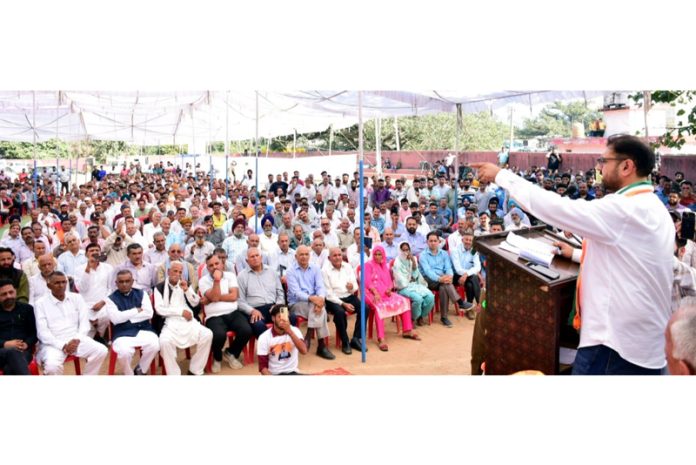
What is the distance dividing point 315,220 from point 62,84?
19.7 feet

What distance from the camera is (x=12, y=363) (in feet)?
12.4

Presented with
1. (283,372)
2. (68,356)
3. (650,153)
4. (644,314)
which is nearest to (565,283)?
(644,314)

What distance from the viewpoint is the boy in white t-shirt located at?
4.27 metres

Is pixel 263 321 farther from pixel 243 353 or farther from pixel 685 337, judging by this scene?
pixel 685 337

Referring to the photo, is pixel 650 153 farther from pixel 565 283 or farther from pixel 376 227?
pixel 376 227

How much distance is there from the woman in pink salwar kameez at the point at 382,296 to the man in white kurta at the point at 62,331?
7.97 ft

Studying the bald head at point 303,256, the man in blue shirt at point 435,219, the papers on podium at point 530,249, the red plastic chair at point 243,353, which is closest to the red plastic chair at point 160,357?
the red plastic chair at point 243,353

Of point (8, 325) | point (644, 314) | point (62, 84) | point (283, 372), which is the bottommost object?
point (283, 372)

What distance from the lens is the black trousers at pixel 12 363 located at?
3.78 metres

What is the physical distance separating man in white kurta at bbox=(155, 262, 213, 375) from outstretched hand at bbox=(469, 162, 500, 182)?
3.13m

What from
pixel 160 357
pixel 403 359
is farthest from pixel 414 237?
pixel 160 357

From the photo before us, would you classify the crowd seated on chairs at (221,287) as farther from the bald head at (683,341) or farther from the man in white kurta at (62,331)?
the bald head at (683,341)

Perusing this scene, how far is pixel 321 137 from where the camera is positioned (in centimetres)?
2652

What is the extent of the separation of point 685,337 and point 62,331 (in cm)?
415
